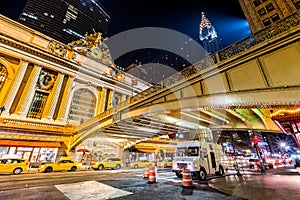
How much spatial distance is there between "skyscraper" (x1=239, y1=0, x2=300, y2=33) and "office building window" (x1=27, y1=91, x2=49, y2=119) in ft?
136

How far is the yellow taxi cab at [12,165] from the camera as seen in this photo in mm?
13636

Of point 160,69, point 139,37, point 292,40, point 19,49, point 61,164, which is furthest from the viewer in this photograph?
point 160,69

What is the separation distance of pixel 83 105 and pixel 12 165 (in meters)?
18.1

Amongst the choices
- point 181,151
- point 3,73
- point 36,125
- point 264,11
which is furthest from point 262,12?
point 3,73

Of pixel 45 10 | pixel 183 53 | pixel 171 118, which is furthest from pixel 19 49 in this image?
pixel 183 53

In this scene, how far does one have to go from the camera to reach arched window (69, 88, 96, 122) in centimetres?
2920

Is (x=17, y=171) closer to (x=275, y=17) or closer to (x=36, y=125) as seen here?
(x=36, y=125)

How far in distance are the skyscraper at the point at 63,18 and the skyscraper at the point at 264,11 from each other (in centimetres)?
6136

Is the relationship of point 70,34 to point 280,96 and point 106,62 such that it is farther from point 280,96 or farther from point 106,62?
point 280,96

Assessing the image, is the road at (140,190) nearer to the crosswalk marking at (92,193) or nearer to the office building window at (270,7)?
the crosswalk marking at (92,193)

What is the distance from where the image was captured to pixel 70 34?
61.8 metres

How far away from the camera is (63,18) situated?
6322cm

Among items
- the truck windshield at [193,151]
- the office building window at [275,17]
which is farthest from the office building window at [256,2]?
the truck windshield at [193,151]

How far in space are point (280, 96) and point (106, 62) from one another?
38.7 m
